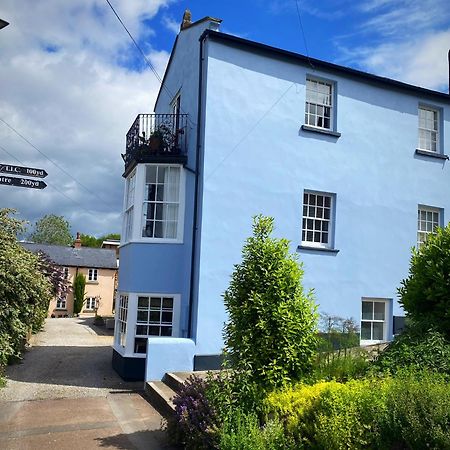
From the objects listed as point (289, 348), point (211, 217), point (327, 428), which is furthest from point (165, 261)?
point (327, 428)

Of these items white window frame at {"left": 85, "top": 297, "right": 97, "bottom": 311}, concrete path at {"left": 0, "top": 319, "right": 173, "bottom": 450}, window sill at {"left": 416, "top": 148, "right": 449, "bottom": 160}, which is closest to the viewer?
concrete path at {"left": 0, "top": 319, "right": 173, "bottom": 450}

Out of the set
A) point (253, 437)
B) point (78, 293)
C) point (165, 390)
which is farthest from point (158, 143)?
point (78, 293)

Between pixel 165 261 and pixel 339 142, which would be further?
pixel 339 142

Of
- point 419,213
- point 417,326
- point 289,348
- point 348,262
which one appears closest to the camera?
point 289,348

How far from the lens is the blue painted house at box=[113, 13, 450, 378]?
1216cm

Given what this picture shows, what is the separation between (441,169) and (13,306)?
489 inches

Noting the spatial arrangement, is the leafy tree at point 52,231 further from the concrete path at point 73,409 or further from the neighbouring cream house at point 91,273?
the concrete path at point 73,409

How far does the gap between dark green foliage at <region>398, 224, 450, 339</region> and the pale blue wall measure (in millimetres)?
5131

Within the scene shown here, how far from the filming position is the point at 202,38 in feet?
40.8

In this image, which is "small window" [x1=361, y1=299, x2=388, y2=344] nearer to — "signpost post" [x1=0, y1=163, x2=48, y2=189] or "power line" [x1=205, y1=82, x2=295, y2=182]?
"power line" [x1=205, y1=82, x2=295, y2=182]

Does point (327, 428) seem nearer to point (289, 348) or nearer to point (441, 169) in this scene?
point (289, 348)

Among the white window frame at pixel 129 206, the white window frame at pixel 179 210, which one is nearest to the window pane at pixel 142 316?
the white window frame at pixel 179 210

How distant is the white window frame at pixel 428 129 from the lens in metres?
15.2

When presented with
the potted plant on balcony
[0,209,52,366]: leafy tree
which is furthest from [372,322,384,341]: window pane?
[0,209,52,366]: leafy tree
